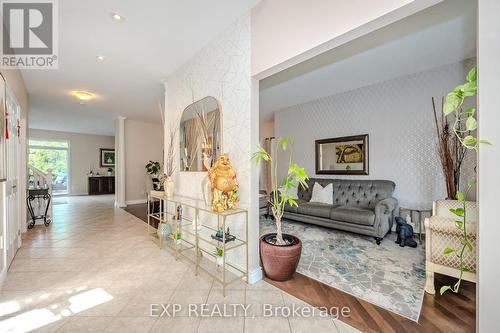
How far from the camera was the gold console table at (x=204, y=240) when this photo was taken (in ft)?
6.74

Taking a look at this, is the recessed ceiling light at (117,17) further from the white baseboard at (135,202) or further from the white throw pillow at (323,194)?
the white baseboard at (135,202)

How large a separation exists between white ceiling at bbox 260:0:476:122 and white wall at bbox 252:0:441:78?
1175 mm

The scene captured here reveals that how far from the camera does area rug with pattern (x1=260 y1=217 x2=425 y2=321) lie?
1.78 m

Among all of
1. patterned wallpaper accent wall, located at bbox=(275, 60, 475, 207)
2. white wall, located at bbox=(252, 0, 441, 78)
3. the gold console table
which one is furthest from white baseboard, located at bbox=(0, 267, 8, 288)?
patterned wallpaper accent wall, located at bbox=(275, 60, 475, 207)

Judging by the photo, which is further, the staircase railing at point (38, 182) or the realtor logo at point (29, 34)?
the staircase railing at point (38, 182)

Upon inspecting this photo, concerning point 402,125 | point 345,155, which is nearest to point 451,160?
point 402,125

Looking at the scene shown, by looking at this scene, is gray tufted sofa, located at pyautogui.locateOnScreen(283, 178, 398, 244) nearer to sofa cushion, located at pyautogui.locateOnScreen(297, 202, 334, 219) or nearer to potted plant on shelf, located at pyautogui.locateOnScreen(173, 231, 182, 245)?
sofa cushion, located at pyautogui.locateOnScreen(297, 202, 334, 219)

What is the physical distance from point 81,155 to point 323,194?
1001 cm

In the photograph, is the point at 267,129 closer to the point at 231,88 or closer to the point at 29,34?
the point at 231,88

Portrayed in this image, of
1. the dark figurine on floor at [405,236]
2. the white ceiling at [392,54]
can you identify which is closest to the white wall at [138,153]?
the white ceiling at [392,54]

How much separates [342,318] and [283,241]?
0.77 meters

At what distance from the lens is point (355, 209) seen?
3275 mm

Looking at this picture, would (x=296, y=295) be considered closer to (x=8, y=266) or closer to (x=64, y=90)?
(x=8, y=266)

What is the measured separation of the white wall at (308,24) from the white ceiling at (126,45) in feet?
1.23
